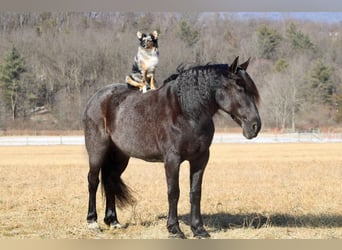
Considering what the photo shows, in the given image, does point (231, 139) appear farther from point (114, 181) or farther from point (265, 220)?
point (114, 181)

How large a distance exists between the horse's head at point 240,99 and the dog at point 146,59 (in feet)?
5.13

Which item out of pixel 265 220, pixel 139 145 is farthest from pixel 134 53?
pixel 139 145

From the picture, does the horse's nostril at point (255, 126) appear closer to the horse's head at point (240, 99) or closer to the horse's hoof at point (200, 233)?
the horse's head at point (240, 99)

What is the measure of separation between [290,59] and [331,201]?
55.0 m

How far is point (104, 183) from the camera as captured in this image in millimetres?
8594

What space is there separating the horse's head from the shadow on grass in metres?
1.84

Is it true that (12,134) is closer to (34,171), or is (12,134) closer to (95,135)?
(34,171)

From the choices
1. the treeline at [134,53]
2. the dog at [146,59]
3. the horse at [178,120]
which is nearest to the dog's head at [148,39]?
the dog at [146,59]

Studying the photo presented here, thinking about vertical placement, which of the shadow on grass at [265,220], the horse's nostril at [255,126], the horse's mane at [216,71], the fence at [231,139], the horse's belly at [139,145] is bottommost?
the fence at [231,139]

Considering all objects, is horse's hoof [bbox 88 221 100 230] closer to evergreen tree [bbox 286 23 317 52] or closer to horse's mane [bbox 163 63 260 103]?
horse's mane [bbox 163 63 260 103]

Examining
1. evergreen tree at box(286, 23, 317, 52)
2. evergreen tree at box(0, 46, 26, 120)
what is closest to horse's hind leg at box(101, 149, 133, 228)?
evergreen tree at box(0, 46, 26, 120)

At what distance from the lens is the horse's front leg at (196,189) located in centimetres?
726

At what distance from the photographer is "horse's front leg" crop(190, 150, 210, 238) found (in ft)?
23.8
